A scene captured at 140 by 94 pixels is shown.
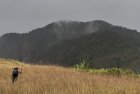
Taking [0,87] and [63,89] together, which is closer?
[63,89]

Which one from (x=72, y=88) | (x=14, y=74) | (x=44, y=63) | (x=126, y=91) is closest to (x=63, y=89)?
(x=72, y=88)

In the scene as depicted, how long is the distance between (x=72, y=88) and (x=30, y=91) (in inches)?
33.4

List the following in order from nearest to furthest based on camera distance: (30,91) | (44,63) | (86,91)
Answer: (86,91) < (30,91) < (44,63)

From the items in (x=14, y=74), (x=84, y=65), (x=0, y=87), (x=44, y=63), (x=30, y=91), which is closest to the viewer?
(x=30, y=91)

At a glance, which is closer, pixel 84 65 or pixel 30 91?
pixel 30 91

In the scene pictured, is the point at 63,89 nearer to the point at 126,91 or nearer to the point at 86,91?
the point at 86,91

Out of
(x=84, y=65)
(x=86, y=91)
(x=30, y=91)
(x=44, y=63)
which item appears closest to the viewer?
(x=86, y=91)

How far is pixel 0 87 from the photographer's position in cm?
952

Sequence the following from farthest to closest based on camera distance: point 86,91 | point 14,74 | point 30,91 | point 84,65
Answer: point 84,65, point 14,74, point 30,91, point 86,91

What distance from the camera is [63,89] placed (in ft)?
28.6

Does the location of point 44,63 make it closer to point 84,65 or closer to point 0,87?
point 84,65

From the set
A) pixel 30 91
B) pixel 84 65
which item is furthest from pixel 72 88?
pixel 84 65

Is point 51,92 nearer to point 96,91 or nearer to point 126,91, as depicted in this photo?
point 96,91

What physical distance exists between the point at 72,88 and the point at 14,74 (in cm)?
904
